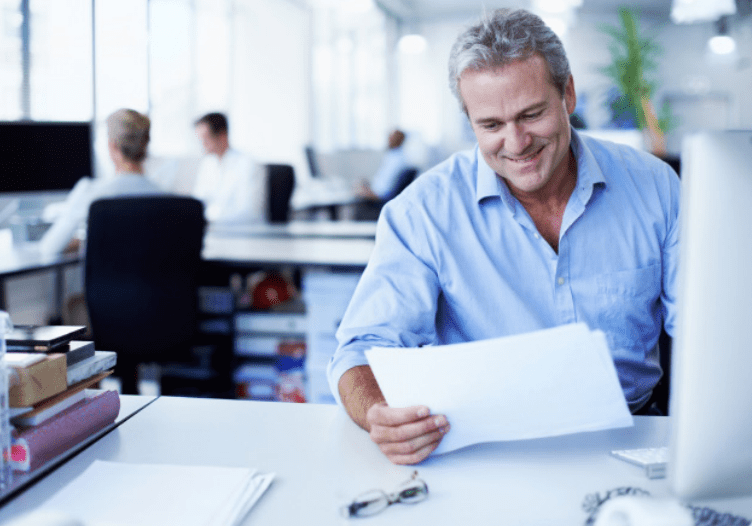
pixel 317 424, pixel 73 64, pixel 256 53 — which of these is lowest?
pixel 317 424

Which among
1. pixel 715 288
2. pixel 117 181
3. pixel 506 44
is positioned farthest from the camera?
pixel 117 181

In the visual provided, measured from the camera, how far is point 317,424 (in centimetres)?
111

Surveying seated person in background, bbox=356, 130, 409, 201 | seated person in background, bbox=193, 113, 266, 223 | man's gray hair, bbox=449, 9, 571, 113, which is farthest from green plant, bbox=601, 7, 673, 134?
man's gray hair, bbox=449, 9, 571, 113

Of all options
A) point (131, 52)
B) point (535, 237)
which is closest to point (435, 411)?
point (535, 237)

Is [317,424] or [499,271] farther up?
[499,271]

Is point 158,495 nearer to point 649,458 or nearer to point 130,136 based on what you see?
point 649,458

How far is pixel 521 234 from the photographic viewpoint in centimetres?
136

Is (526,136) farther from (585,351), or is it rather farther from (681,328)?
(681,328)

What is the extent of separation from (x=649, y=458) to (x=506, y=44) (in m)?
0.72

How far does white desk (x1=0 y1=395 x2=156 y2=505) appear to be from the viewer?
2.90ft

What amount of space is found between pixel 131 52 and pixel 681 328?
4.71 meters

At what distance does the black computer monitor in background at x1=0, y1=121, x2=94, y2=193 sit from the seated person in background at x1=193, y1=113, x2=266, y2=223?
1.26m

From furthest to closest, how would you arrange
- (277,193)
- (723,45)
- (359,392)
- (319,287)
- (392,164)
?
1. (723,45)
2. (392,164)
3. (277,193)
4. (319,287)
5. (359,392)

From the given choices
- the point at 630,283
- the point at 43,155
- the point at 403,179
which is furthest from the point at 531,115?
the point at 403,179
